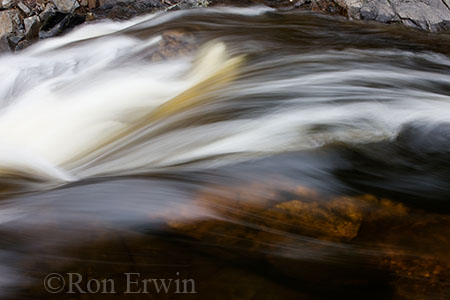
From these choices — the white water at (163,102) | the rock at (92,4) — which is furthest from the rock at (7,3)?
the white water at (163,102)

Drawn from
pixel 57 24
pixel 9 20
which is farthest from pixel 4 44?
pixel 57 24

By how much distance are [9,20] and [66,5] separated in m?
0.94

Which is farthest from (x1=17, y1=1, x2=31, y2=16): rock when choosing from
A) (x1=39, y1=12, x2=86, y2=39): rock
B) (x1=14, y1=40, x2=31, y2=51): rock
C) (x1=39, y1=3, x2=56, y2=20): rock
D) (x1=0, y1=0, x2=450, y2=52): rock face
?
(x1=14, y1=40, x2=31, y2=51): rock

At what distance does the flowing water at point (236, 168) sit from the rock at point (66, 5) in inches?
92.5

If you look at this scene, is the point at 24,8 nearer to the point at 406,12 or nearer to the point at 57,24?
the point at 57,24

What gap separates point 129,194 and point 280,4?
6289mm

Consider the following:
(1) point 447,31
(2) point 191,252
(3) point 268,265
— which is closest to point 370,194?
(3) point 268,265

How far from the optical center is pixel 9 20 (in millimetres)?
7945

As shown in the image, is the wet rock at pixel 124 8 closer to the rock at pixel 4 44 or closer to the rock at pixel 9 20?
the rock at pixel 9 20

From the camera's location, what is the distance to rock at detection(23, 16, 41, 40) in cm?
779

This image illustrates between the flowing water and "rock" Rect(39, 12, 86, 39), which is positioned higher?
"rock" Rect(39, 12, 86, 39)

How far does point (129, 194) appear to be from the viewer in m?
2.59

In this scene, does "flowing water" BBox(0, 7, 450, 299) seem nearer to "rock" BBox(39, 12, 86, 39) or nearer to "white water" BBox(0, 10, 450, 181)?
"white water" BBox(0, 10, 450, 181)

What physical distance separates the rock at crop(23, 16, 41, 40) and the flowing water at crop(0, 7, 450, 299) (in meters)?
1.73
